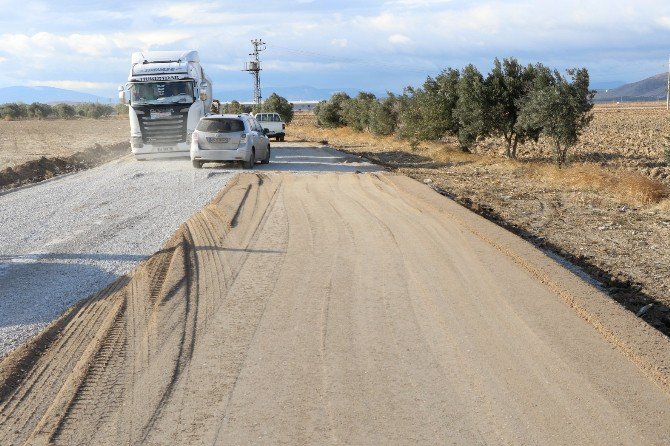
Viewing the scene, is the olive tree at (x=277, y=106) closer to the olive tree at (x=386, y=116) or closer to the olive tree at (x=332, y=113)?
the olive tree at (x=332, y=113)

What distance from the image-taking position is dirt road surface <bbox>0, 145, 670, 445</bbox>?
5.44m

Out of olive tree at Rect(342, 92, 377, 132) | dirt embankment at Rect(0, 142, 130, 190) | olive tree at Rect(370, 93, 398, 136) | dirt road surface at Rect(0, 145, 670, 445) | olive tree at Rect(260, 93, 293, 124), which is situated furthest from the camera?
olive tree at Rect(260, 93, 293, 124)

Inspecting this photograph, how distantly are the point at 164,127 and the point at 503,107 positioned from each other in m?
13.7

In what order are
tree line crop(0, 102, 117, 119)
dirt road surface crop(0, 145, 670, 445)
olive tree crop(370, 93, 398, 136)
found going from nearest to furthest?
dirt road surface crop(0, 145, 670, 445) < olive tree crop(370, 93, 398, 136) < tree line crop(0, 102, 117, 119)

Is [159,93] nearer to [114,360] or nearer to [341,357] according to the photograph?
[114,360]

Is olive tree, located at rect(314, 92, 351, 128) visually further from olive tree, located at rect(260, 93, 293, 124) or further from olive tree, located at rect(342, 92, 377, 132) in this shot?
olive tree, located at rect(260, 93, 293, 124)

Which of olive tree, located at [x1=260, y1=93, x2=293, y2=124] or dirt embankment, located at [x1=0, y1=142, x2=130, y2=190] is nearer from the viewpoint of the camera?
dirt embankment, located at [x1=0, y1=142, x2=130, y2=190]

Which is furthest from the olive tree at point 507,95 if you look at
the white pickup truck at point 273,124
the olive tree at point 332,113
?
the olive tree at point 332,113

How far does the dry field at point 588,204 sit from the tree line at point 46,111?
99.9 meters

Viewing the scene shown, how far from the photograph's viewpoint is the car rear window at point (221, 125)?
24.9 m

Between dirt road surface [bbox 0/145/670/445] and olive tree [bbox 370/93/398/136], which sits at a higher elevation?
olive tree [bbox 370/93/398/136]

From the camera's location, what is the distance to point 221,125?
24.9 metres

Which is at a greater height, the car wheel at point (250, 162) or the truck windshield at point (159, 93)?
the truck windshield at point (159, 93)

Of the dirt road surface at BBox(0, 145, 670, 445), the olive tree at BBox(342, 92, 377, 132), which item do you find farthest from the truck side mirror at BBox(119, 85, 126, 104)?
the olive tree at BBox(342, 92, 377, 132)
